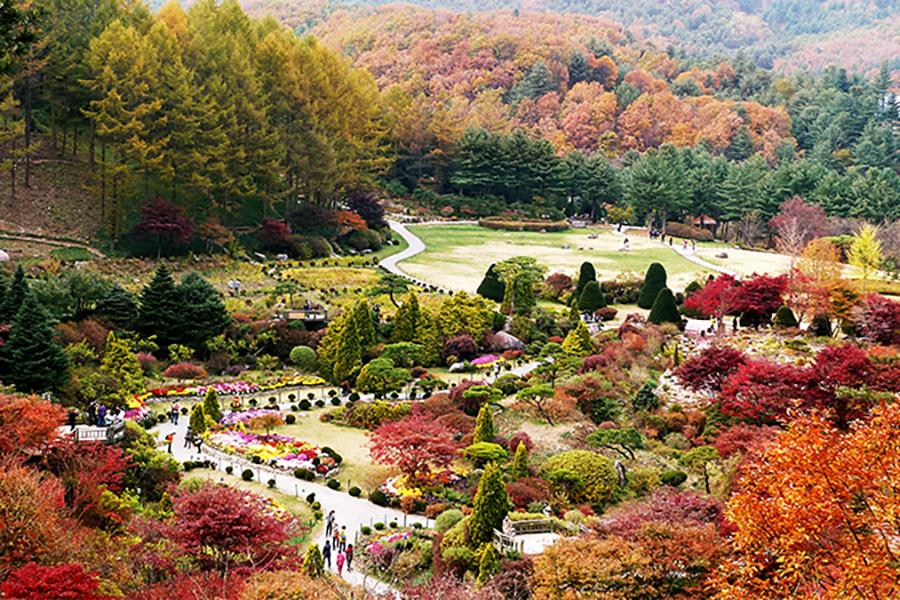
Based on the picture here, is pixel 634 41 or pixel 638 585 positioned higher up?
pixel 634 41

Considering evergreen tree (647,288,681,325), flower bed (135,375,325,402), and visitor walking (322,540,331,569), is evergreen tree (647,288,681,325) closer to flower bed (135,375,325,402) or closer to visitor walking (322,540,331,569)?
flower bed (135,375,325,402)

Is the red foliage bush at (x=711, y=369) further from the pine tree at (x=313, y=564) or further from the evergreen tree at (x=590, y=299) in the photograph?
the evergreen tree at (x=590, y=299)

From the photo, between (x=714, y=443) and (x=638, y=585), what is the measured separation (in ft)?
32.9

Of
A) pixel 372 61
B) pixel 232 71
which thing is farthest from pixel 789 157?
pixel 232 71

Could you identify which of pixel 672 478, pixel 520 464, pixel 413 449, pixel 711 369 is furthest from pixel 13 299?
pixel 711 369

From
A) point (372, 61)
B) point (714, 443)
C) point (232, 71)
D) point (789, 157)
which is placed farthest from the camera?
point (372, 61)

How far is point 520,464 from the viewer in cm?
2467

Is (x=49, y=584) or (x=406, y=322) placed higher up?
(x=49, y=584)

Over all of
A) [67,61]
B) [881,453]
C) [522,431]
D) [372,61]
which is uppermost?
[372,61]

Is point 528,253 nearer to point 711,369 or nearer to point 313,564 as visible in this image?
point 711,369

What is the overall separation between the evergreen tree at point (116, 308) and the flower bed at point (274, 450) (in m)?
9.29

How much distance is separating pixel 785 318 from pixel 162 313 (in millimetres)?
23975

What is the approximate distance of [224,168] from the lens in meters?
53.0

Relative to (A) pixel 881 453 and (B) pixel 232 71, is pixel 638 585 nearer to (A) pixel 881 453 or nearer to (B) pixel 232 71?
(A) pixel 881 453
